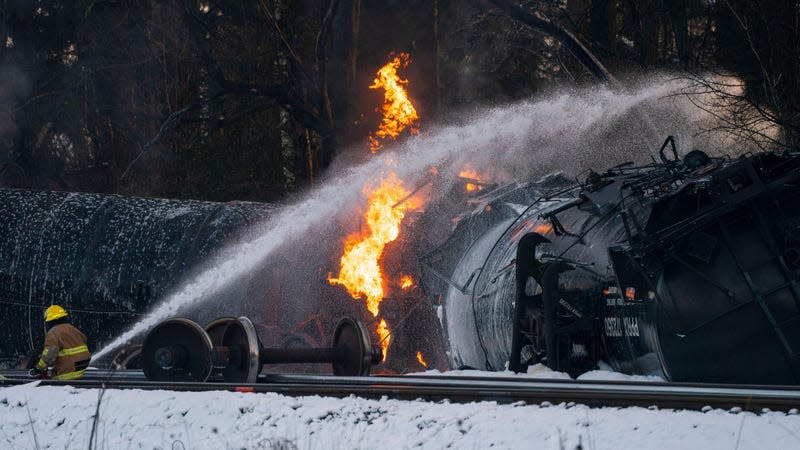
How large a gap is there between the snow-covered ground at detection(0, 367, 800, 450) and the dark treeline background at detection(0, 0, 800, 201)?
18611 millimetres

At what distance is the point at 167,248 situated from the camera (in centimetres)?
1952

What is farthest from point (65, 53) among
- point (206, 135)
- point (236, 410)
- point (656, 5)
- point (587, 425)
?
point (587, 425)

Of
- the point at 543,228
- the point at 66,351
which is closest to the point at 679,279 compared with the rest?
the point at 543,228

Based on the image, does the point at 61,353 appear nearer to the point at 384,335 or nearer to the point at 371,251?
the point at 384,335

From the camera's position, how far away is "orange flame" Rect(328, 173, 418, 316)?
1912 cm

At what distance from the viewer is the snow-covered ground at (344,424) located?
615 cm

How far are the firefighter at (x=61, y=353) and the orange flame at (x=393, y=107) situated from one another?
46.0ft

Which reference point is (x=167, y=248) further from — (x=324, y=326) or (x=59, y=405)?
(x=59, y=405)

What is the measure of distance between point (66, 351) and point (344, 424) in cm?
606

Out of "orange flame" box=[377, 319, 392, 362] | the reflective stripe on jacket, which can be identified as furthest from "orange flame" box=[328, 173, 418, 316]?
Answer: the reflective stripe on jacket

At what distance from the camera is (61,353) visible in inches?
499

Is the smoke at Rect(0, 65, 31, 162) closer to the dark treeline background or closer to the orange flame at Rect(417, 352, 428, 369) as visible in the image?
the dark treeline background

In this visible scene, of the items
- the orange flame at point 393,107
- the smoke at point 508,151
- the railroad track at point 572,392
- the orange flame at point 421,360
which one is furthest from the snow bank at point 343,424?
the orange flame at point 393,107

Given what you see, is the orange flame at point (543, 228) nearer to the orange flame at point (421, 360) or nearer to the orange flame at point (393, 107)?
the orange flame at point (421, 360)
